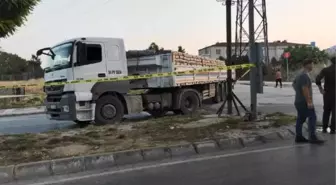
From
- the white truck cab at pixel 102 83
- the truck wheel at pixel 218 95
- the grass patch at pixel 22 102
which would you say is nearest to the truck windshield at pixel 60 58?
the white truck cab at pixel 102 83

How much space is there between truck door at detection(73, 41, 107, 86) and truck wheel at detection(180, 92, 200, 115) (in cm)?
339

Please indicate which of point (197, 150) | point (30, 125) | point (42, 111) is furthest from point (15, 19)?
point (42, 111)

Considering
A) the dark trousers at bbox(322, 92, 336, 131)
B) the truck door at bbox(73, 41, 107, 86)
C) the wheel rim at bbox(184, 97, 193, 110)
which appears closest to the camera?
the dark trousers at bbox(322, 92, 336, 131)

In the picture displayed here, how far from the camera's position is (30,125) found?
1420 cm

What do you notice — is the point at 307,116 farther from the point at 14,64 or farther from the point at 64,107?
the point at 14,64

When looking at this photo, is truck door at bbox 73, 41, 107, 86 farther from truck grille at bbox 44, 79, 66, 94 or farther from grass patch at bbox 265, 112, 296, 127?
grass patch at bbox 265, 112, 296, 127

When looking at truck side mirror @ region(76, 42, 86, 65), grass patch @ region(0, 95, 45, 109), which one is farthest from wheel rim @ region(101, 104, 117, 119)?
Answer: grass patch @ region(0, 95, 45, 109)

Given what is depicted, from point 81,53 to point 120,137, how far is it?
3.51 metres

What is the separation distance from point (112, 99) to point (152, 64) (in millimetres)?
1969

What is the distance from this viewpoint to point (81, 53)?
38.4 ft

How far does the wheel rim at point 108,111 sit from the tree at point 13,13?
4641 mm

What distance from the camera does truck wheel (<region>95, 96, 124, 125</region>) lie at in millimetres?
12109

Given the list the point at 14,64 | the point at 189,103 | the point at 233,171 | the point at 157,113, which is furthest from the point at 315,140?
the point at 14,64

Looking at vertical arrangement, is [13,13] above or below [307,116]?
above
